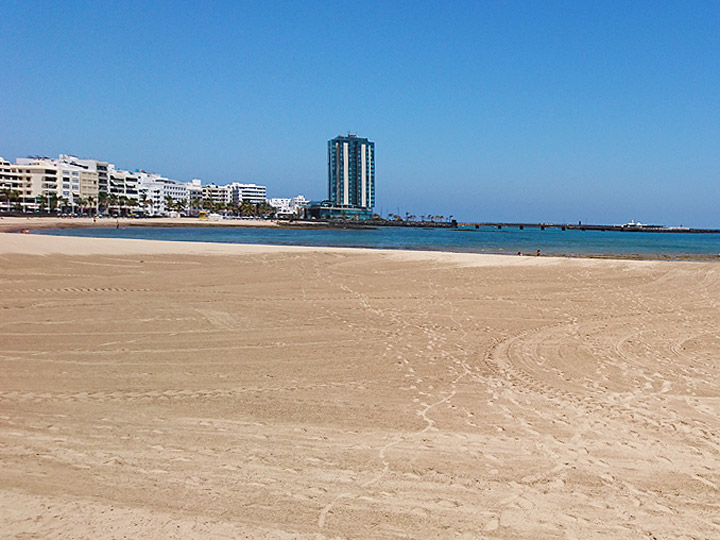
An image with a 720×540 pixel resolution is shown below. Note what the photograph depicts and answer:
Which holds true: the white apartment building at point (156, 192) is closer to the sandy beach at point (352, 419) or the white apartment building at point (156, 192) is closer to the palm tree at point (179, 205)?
the palm tree at point (179, 205)

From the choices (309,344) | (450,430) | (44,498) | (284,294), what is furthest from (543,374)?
(284,294)

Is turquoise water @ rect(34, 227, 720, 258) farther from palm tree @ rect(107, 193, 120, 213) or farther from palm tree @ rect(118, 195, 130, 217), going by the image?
palm tree @ rect(118, 195, 130, 217)

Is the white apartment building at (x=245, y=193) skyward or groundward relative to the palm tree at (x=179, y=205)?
skyward

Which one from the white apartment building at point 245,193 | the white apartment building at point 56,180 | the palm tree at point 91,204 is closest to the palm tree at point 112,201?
the palm tree at point 91,204

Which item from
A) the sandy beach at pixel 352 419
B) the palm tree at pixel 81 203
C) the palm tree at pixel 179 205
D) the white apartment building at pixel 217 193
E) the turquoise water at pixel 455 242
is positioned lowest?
the sandy beach at pixel 352 419

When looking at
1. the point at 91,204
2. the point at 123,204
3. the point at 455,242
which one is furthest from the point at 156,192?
the point at 455,242

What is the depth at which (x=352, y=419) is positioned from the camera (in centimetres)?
518

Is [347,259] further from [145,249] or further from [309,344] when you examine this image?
[309,344]

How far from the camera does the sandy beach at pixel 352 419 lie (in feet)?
11.4

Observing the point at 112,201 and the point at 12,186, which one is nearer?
the point at 12,186

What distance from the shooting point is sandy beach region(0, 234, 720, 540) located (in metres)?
3.48

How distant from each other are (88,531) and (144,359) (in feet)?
13.3

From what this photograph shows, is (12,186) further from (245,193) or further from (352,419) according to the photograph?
(352,419)

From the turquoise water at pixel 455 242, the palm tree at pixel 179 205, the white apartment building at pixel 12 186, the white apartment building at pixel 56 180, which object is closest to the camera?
the turquoise water at pixel 455 242
